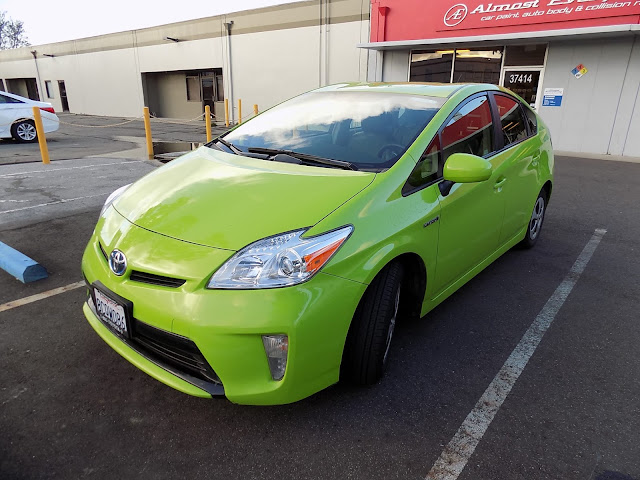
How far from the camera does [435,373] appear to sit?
8.53ft

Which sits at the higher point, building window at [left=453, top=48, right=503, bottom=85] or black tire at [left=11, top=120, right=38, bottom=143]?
building window at [left=453, top=48, right=503, bottom=85]

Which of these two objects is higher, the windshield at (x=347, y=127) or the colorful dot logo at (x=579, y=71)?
the colorful dot logo at (x=579, y=71)

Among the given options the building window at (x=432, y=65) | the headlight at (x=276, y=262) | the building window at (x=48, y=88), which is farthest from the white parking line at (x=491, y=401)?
the building window at (x=48, y=88)

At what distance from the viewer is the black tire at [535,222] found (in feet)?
14.4

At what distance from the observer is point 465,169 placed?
8.32ft

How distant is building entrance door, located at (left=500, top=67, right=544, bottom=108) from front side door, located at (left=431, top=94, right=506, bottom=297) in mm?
11185

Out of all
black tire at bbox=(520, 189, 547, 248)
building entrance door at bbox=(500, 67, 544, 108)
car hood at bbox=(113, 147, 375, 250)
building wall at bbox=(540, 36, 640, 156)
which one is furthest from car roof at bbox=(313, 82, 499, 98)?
building entrance door at bbox=(500, 67, 544, 108)

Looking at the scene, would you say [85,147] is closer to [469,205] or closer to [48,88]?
[469,205]

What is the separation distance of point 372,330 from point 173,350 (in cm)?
93

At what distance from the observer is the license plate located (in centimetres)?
210

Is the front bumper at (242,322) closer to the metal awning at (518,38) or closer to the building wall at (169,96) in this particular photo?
the metal awning at (518,38)

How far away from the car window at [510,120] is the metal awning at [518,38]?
913cm

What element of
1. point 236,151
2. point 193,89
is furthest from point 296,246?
point 193,89

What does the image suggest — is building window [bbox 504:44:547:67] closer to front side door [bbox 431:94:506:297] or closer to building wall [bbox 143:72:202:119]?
front side door [bbox 431:94:506:297]
